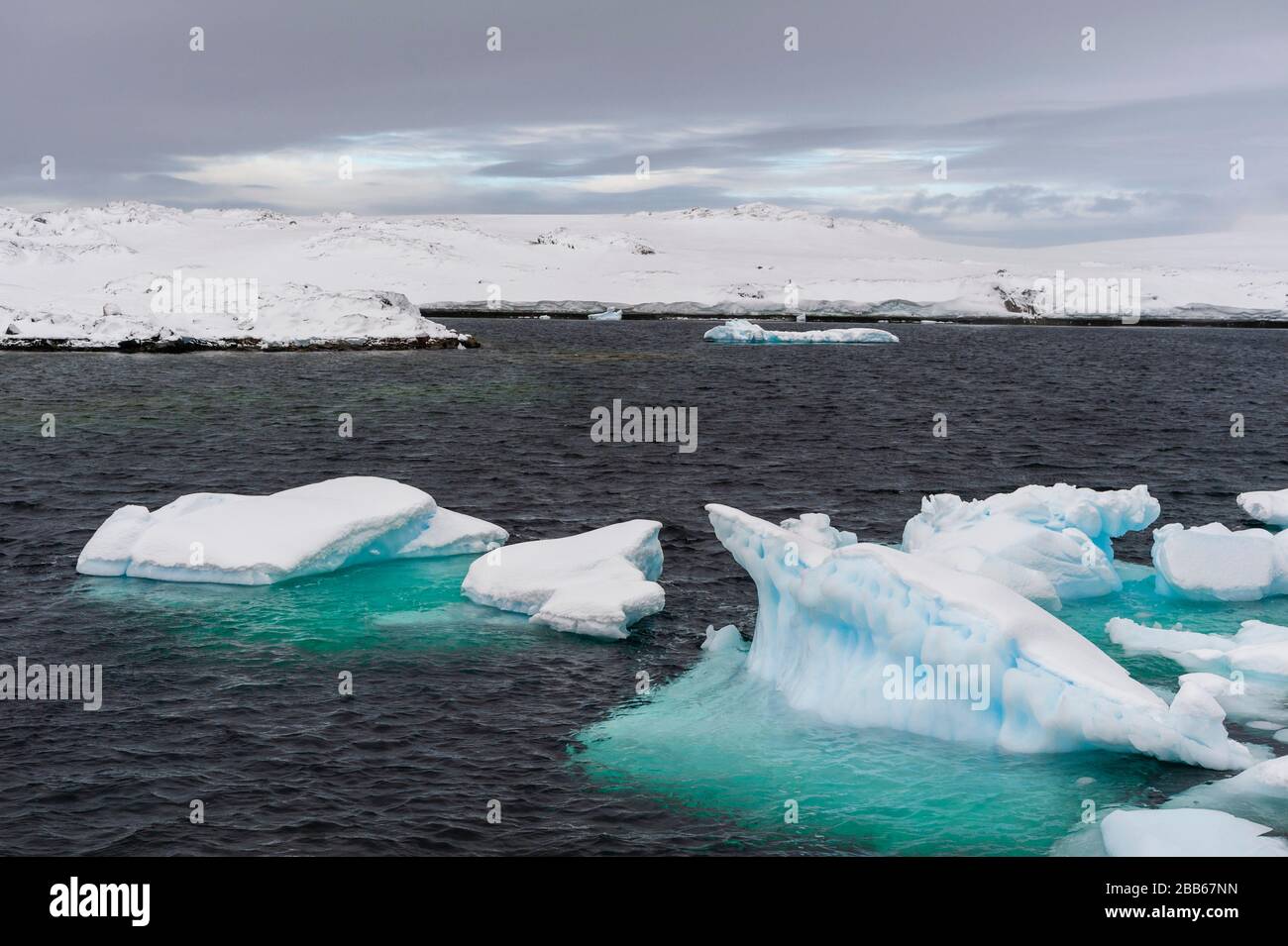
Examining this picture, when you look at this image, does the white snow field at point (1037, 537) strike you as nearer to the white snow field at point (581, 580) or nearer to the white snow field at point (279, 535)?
the white snow field at point (581, 580)

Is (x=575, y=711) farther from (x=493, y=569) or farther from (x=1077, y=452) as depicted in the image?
(x=1077, y=452)

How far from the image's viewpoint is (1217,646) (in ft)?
64.2

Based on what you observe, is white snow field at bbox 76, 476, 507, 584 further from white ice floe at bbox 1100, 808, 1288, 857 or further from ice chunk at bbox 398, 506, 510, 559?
white ice floe at bbox 1100, 808, 1288, 857

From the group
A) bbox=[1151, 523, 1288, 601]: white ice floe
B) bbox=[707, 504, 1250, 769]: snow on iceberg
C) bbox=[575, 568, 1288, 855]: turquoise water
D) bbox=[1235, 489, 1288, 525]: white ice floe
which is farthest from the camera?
bbox=[1235, 489, 1288, 525]: white ice floe

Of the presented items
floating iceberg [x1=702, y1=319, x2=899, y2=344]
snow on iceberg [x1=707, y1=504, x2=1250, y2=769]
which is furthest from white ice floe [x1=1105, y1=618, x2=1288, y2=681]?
floating iceberg [x1=702, y1=319, x2=899, y2=344]

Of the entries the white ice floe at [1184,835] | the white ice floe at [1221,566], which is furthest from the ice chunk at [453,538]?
the white ice floe at [1184,835]

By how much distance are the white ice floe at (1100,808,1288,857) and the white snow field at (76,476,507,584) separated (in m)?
15.6

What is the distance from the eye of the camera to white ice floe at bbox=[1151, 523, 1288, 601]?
23.0 m

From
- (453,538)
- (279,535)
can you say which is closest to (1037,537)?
(453,538)

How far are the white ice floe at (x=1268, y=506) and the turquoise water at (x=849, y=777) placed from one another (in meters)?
13.3

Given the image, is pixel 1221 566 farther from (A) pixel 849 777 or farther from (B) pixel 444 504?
(B) pixel 444 504

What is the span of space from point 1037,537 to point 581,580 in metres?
8.70
